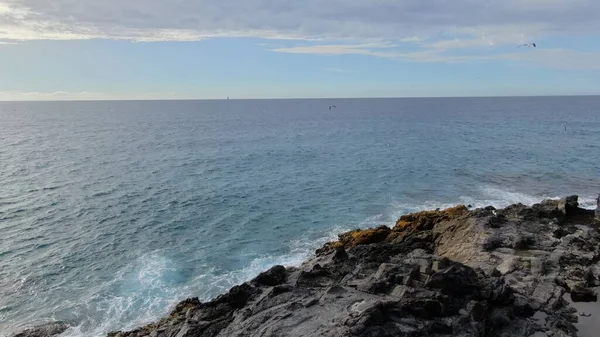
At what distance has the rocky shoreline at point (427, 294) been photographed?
1786cm

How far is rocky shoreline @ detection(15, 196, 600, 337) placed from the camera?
17.9 metres

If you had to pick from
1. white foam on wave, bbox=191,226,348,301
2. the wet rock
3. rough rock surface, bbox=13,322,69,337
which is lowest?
rough rock surface, bbox=13,322,69,337

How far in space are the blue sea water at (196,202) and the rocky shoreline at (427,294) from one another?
5.19 m

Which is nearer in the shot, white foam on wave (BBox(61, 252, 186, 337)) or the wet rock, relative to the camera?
the wet rock

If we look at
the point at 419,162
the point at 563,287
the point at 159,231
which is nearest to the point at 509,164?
the point at 419,162

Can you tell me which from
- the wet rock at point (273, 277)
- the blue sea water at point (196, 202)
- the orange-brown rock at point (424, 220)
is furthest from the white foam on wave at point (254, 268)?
the wet rock at point (273, 277)

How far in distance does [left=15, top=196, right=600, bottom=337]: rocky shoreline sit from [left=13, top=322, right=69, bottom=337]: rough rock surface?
0.11 meters

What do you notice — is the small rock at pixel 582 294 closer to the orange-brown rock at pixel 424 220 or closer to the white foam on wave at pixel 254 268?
Answer: the orange-brown rock at pixel 424 220

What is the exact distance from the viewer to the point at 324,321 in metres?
17.5

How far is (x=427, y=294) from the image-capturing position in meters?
19.4

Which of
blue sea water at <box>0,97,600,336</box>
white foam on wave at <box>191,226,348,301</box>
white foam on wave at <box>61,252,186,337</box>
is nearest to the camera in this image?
white foam on wave at <box>61,252,186,337</box>

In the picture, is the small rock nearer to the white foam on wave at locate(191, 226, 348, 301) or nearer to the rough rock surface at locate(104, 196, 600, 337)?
the rough rock surface at locate(104, 196, 600, 337)

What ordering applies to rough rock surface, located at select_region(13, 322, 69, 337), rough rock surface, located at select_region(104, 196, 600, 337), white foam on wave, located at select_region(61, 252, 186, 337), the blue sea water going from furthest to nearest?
the blue sea water
white foam on wave, located at select_region(61, 252, 186, 337)
rough rock surface, located at select_region(13, 322, 69, 337)
rough rock surface, located at select_region(104, 196, 600, 337)

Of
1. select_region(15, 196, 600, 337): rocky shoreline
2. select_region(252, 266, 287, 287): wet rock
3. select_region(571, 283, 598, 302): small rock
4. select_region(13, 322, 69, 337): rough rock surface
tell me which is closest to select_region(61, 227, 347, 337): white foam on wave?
select_region(13, 322, 69, 337): rough rock surface
